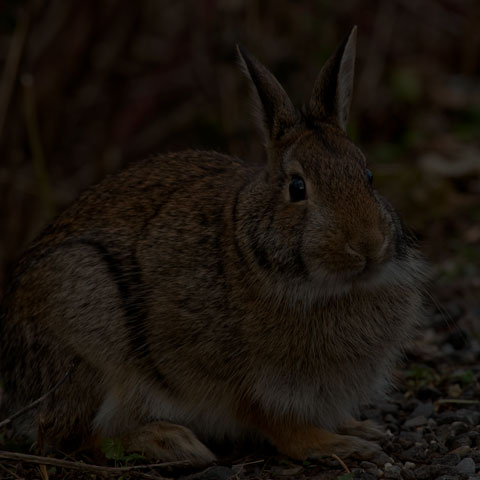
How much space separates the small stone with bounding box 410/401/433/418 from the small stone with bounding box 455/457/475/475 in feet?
2.59

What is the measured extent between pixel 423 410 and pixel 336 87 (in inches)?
83.4

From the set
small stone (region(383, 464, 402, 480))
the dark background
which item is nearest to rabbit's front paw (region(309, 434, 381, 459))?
small stone (region(383, 464, 402, 480))

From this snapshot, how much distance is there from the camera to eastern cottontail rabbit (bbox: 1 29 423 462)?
16.9 feet

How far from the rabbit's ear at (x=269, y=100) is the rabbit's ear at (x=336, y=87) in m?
0.15

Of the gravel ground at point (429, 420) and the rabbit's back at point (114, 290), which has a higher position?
the rabbit's back at point (114, 290)

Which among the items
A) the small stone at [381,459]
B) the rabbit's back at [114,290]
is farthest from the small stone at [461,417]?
the rabbit's back at [114,290]

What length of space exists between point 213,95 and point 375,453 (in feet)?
25.1

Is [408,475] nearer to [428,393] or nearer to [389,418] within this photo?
[389,418]

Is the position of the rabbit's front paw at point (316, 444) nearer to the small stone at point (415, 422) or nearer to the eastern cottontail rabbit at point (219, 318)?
the eastern cottontail rabbit at point (219, 318)

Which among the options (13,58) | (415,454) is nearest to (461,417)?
(415,454)

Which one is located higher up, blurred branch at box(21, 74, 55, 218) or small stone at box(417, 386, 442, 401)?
blurred branch at box(21, 74, 55, 218)

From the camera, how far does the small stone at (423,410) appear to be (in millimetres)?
5867

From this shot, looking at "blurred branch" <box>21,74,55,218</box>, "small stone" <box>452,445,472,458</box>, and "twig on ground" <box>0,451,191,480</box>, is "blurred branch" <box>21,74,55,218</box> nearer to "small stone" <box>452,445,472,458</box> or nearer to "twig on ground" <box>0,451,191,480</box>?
"twig on ground" <box>0,451,191,480</box>

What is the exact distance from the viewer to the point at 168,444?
534 cm
